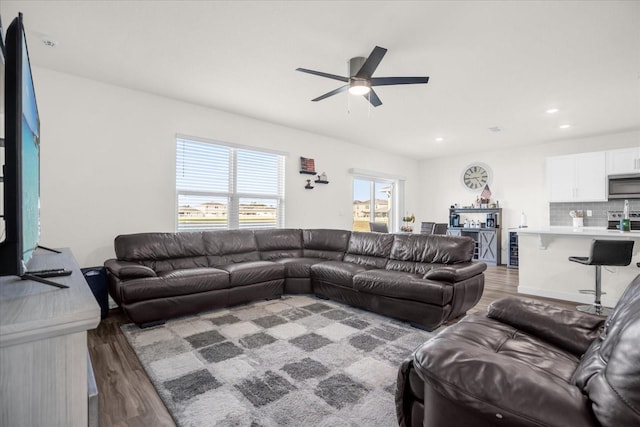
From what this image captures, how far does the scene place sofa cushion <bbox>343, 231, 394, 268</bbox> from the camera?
419 centimetres

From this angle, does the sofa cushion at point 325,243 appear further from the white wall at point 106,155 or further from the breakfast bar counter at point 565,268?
the breakfast bar counter at point 565,268

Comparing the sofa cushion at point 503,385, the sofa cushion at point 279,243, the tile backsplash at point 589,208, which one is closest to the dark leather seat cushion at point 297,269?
the sofa cushion at point 279,243

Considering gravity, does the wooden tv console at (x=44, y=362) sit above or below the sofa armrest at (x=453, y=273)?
above

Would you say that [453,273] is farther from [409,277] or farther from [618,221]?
[618,221]

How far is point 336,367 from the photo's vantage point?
228cm

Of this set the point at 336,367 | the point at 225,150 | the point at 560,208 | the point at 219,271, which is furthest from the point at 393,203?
the point at 336,367

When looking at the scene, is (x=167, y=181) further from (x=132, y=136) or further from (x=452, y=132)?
(x=452, y=132)

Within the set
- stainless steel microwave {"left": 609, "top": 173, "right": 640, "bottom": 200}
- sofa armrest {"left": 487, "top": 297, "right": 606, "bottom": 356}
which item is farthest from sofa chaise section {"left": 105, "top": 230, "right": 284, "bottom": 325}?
stainless steel microwave {"left": 609, "top": 173, "right": 640, "bottom": 200}

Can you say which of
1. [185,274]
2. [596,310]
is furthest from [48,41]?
[596,310]

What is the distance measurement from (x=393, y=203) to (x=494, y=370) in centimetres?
709

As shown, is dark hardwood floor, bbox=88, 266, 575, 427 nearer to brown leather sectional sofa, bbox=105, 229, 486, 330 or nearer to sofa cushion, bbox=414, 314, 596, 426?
brown leather sectional sofa, bbox=105, 229, 486, 330

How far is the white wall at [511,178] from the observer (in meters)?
6.15

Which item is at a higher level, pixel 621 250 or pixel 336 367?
pixel 621 250

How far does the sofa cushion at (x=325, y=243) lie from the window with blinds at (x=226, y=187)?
0.71m
